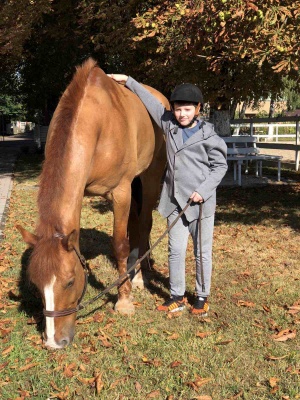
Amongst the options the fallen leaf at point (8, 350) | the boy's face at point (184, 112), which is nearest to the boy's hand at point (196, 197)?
the boy's face at point (184, 112)

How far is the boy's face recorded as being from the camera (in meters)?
3.65

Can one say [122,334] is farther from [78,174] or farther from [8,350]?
[78,174]

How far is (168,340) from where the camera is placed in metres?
3.56

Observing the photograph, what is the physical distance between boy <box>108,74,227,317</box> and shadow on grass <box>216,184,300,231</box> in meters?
3.52

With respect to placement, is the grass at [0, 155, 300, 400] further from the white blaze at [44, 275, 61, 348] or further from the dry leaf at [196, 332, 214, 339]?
the white blaze at [44, 275, 61, 348]

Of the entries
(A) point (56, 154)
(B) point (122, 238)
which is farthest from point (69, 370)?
(A) point (56, 154)

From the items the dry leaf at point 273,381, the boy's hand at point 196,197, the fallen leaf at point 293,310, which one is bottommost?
the dry leaf at point 273,381

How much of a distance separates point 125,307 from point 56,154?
169cm

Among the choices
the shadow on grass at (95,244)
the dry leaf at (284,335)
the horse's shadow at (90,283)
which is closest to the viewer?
the dry leaf at (284,335)

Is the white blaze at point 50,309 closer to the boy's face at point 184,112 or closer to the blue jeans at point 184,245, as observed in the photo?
the blue jeans at point 184,245

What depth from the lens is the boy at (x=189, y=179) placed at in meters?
3.70

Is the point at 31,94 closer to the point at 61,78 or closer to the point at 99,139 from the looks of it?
the point at 61,78

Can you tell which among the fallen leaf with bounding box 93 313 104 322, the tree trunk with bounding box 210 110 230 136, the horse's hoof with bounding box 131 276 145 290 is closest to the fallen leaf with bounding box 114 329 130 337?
the fallen leaf with bounding box 93 313 104 322

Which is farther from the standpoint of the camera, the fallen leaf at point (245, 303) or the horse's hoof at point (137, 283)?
the horse's hoof at point (137, 283)
